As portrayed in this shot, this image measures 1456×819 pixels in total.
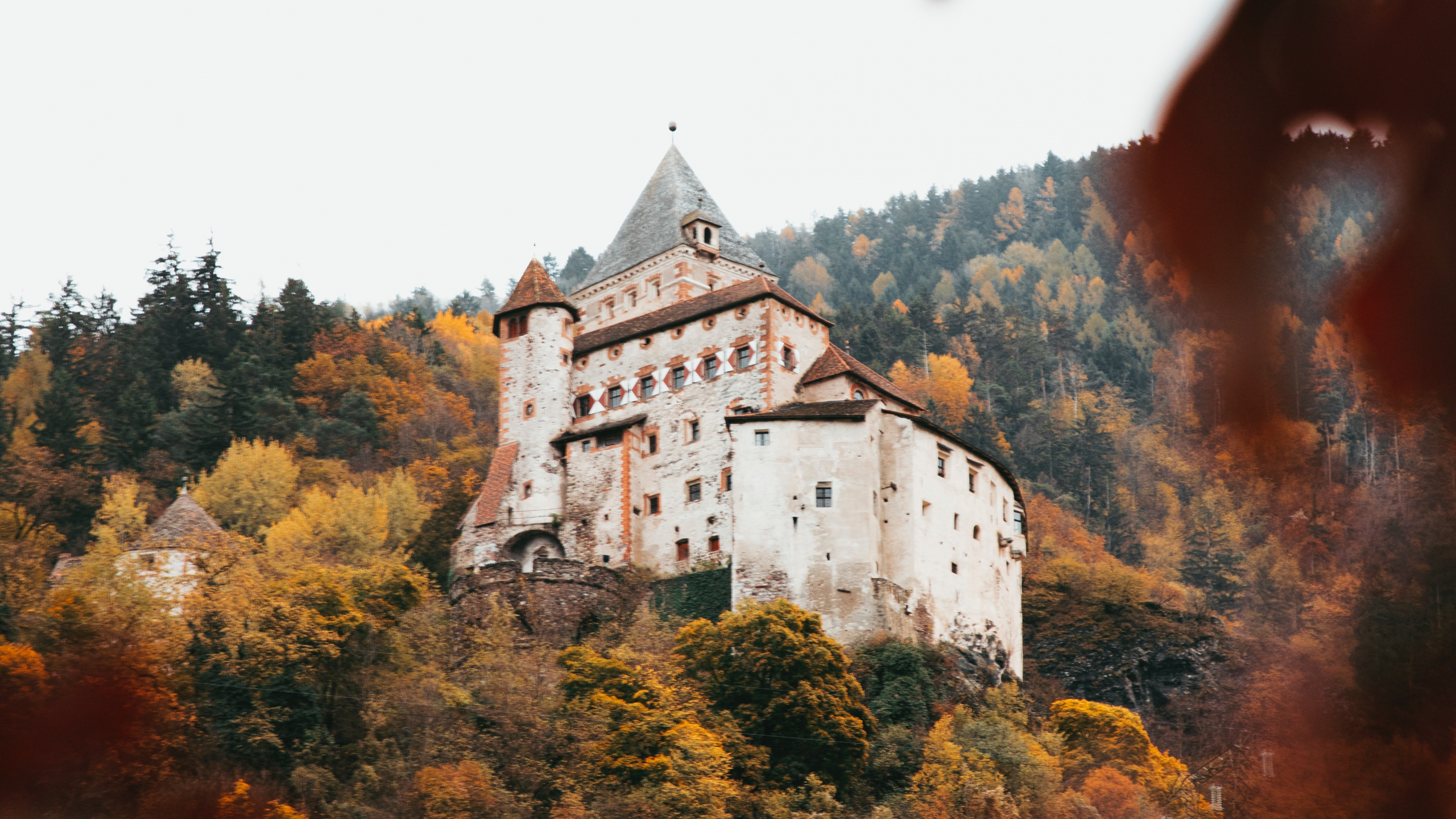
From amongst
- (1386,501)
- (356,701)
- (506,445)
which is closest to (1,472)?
(506,445)

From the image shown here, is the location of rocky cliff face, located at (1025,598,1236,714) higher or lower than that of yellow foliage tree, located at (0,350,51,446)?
lower

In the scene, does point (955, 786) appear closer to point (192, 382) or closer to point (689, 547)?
point (689, 547)

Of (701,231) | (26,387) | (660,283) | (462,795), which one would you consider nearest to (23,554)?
(462,795)

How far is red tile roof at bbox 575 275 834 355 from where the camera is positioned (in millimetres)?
58062

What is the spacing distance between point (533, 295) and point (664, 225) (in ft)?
42.0

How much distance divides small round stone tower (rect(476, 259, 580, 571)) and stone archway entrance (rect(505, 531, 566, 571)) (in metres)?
0.02

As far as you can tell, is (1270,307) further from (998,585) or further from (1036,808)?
(998,585)

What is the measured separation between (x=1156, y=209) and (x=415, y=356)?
95102 millimetres

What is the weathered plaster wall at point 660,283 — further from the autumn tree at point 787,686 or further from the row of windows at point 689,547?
the autumn tree at point 787,686

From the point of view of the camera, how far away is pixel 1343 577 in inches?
236

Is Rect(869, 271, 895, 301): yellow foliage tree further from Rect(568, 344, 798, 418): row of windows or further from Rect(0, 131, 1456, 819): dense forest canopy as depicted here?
Rect(568, 344, 798, 418): row of windows

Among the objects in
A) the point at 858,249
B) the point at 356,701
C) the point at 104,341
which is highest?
the point at 858,249

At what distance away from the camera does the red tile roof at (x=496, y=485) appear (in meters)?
60.2

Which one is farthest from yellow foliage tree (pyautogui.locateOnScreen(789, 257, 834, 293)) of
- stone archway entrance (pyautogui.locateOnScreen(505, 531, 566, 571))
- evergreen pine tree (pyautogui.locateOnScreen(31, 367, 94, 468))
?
stone archway entrance (pyautogui.locateOnScreen(505, 531, 566, 571))
